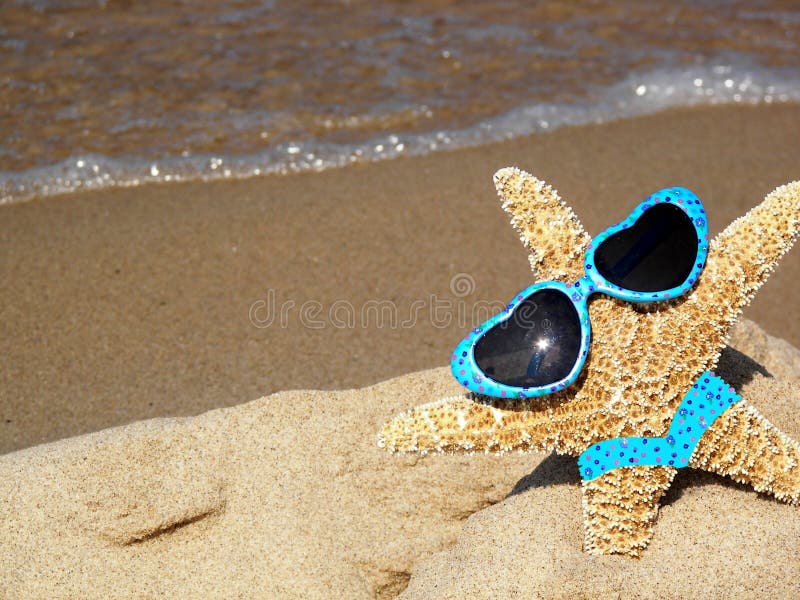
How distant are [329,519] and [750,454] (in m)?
1.33

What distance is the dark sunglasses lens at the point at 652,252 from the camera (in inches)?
98.0

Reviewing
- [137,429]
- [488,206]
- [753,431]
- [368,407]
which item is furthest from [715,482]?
[488,206]

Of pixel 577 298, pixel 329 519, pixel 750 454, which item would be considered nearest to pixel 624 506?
pixel 750 454

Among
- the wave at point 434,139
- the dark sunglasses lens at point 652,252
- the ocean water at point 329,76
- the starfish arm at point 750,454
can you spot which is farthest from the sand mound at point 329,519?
the ocean water at point 329,76

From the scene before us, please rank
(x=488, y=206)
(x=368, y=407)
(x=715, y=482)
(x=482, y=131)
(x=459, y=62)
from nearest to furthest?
1. (x=715, y=482)
2. (x=368, y=407)
3. (x=488, y=206)
4. (x=482, y=131)
5. (x=459, y=62)

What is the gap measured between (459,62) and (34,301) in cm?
363

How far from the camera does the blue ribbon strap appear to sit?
2461mm

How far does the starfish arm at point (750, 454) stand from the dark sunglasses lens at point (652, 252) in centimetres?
42

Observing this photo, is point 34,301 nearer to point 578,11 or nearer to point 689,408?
point 689,408

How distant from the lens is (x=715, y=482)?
273cm

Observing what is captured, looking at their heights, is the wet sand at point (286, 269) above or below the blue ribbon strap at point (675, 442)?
below

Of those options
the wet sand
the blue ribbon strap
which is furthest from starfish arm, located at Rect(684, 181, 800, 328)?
the wet sand

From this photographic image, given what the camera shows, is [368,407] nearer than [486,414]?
No

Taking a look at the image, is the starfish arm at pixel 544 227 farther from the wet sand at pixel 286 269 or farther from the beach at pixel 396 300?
the wet sand at pixel 286 269
